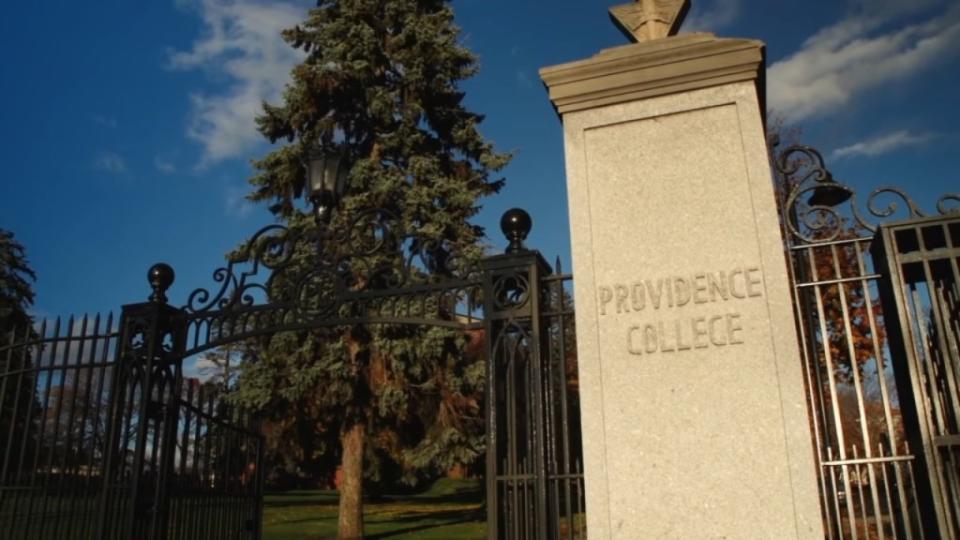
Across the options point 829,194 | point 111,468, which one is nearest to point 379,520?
point 111,468

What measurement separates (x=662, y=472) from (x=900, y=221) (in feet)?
7.62

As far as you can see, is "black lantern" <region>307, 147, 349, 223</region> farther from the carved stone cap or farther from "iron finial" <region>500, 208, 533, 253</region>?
the carved stone cap

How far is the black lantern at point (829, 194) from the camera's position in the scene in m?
5.17

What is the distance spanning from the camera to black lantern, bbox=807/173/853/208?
17.0 ft

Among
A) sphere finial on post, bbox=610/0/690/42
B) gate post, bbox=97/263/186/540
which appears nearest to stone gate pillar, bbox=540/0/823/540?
sphere finial on post, bbox=610/0/690/42

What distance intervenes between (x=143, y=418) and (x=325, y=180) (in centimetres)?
269

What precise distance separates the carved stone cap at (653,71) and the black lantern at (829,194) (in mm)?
1162

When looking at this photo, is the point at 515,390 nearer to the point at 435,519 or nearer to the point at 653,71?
the point at 653,71

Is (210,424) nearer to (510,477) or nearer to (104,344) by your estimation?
(104,344)

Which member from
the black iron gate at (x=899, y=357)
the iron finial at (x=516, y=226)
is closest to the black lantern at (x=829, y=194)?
the black iron gate at (x=899, y=357)

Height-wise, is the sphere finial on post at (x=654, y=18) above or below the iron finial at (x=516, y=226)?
above

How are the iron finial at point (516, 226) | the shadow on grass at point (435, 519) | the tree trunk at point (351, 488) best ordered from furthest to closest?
1. the shadow on grass at point (435, 519)
2. the tree trunk at point (351, 488)
3. the iron finial at point (516, 226)

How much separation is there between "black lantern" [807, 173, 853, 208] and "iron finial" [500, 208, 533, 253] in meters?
2.08

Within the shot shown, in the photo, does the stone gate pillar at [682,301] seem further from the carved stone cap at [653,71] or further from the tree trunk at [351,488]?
the tree trunk at [351,488]
